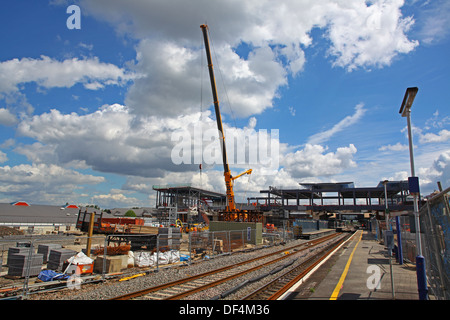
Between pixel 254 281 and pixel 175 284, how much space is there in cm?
328

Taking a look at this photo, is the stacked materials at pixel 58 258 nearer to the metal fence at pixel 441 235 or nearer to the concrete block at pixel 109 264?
the concrete block at pixel 109 264

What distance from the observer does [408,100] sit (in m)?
7.76

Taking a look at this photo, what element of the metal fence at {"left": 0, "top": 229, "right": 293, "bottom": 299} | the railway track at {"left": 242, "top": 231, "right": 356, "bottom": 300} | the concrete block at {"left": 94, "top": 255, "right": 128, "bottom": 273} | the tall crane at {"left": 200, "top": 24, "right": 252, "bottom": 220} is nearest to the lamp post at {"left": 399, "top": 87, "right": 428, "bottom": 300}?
the railway track at {"left": 242, "top": 231, "right": 356, "bottom": 300}

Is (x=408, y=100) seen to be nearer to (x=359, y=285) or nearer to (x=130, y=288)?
(x=359, y=285)

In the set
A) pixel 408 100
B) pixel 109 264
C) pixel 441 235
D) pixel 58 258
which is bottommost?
pixel 109 264

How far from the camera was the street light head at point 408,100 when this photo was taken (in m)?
7.51

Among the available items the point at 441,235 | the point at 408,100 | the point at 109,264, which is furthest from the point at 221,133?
the point at 441,235

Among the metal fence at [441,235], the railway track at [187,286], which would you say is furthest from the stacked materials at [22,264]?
the metal fence at [441,235]

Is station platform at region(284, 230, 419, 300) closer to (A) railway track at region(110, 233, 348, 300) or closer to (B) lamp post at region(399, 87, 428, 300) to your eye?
(B) lamp post at region(399, 87, 428, 300)

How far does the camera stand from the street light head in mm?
7508

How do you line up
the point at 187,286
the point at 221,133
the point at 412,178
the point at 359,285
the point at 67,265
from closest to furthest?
1. the point at 412,178
2. the point at 359,285
3. the point at 187,286
4. the point at 67,265
5. the point at 221,133

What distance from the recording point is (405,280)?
10.7 metres
